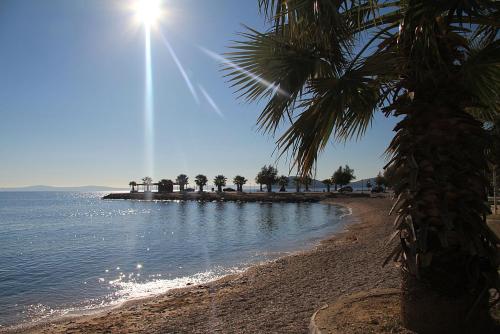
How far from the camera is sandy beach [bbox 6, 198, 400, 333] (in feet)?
22.2

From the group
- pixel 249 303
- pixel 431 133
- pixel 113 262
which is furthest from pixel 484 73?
pixel 113 262

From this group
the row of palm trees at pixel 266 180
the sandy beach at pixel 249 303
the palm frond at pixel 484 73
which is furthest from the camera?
the row of palm trees at pixel 266 180

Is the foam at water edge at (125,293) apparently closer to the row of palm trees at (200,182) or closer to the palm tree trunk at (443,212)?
the palm tree trunk at (443,212)

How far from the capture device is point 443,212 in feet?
11.0

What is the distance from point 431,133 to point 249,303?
611 cm

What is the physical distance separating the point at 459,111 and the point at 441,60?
0.53 metres

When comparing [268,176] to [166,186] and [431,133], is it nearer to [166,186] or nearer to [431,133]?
[166,186]

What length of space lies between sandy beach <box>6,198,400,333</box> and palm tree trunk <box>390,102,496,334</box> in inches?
109

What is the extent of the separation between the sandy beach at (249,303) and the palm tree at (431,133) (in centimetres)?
292

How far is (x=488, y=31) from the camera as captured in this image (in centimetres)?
460

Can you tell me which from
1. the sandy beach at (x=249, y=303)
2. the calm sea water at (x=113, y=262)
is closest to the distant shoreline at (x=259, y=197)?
the calm sea water at (x=113, y=262)

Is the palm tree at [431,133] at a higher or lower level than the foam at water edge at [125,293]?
higher

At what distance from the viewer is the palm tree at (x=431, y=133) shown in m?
3.36

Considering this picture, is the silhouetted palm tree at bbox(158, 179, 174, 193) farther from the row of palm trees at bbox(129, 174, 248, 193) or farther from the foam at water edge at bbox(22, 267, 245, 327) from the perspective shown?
the foam at water edge at bbox(22, 267, 245, 327)
